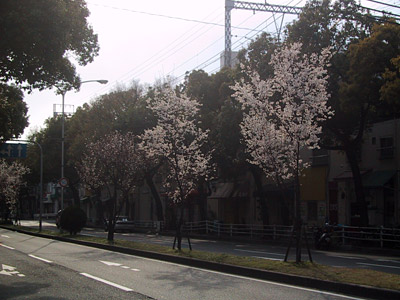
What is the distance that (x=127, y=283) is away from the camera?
426 inches

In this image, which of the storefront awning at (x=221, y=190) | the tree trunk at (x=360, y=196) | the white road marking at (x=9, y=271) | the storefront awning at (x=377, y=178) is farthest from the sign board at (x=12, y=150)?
the storefront awning at (x=377, y=178)

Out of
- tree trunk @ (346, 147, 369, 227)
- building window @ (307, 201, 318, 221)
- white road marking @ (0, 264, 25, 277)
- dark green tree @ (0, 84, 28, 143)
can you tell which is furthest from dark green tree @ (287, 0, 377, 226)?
white road marking @ (0, 264, 25, 277)

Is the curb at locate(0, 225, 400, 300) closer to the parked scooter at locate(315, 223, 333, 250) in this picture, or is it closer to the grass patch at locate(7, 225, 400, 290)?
the grass patch at locate(7, 225, 400, 290)

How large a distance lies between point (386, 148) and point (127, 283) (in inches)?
799

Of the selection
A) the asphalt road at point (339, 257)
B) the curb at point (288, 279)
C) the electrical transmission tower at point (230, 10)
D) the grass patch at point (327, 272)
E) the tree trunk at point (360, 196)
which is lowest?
the asphalt road at point (339, 257)

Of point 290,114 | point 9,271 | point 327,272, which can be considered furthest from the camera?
point 290,114

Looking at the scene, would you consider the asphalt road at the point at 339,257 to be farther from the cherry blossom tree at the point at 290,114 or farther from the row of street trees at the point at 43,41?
the row of street trees at the point at 43,41

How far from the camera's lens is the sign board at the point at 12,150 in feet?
98.1

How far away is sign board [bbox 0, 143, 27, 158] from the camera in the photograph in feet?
98.1

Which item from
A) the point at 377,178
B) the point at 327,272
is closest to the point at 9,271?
the point at 327,272

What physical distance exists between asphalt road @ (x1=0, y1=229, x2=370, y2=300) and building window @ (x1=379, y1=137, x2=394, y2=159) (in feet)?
54.0

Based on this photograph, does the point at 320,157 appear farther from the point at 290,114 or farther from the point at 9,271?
the point at 9,271

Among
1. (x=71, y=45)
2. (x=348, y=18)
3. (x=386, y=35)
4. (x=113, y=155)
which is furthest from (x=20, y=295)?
(x=348, y=18)

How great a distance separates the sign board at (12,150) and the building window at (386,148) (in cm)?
2131
